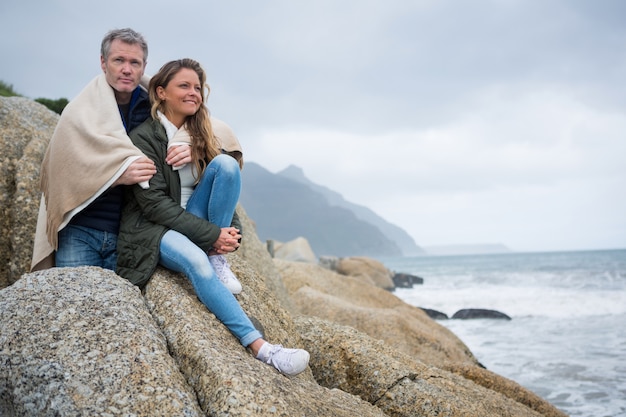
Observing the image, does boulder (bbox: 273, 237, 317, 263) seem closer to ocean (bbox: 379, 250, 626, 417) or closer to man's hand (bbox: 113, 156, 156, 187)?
ocean (bbox: 379, 250, 626, 417)

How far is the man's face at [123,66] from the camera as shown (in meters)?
4.41

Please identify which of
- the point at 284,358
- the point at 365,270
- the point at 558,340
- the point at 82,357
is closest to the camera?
the point at 82,357

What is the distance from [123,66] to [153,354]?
2.47m

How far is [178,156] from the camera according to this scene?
4.18 meters

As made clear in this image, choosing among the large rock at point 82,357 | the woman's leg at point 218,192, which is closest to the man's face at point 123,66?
the woman's leg at point 218,192

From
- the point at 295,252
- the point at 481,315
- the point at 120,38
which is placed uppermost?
the point at 120,38

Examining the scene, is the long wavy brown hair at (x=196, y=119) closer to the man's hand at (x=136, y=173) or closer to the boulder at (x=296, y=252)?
the man's hand at (x=136, y=173)

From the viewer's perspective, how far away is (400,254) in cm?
19712

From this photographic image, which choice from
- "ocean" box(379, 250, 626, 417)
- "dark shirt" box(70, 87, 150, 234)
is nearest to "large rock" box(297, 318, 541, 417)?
"dark shirt" box(70, 87, 150, 234)

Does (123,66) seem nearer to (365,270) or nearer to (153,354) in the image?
(153,354)

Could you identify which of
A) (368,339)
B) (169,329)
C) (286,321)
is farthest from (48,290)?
(368,339)

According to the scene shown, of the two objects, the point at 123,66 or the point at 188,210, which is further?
the point at 123,66

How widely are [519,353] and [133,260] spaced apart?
1288cm

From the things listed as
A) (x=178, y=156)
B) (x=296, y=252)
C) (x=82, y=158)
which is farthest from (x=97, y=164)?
(x=296, y=252)
